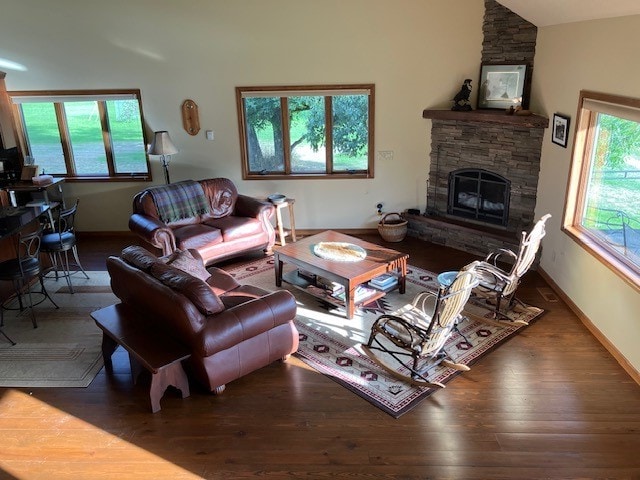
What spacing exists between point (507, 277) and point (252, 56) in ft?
14.0

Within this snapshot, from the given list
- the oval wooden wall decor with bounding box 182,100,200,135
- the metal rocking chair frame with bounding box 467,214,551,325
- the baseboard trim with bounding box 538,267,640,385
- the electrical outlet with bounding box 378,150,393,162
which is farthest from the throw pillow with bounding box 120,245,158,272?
the baseboard trim with bounding box 538,267,640,385

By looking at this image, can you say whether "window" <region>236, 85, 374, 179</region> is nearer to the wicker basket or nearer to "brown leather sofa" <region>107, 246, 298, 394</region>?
the wicker basket

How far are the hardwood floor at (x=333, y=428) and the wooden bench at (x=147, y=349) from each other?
5.8 inches

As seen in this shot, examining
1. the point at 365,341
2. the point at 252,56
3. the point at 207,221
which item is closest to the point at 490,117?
the point at 252,56

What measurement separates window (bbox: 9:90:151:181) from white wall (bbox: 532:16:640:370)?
5.17 meters

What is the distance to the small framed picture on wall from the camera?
17.0ft

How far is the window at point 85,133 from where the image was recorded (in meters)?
7.00

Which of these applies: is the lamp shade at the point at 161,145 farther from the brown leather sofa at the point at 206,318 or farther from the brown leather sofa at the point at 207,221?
the brown leather sofa at the point at 206,318

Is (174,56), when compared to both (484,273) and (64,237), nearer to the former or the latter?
(64,237)

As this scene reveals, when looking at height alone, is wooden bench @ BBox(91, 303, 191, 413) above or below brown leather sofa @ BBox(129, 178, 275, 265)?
below

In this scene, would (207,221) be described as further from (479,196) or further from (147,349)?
(479,196)

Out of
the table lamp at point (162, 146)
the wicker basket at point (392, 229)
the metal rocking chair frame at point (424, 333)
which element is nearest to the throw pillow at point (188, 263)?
the metal rocking chair frame at point (424, 333)

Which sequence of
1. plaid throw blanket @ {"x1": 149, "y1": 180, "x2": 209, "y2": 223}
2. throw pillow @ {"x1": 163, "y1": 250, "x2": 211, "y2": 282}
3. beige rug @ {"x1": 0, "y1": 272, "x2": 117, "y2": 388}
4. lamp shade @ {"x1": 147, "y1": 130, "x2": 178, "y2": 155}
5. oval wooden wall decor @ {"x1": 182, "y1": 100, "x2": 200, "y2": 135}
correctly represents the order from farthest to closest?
oval wooden wall decor @ {"x1": 182, "y1": 100, "x2": 200, "y2": 135}, lamp shade @ {"x1": 147, "y1": 130, "x2": 178, "y2": 155}, plaid throw blanket @ {"x1": 149, "y1": 180, "x2": 209, "y2": 223}, throw pillow @ {"x1": 163, "y1": 250, "x2": 211, "y2": 282}, beige rug @ {"x1": 0, "y1": 272, "x2": 117, "y2": 388}

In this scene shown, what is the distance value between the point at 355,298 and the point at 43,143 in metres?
5.22
